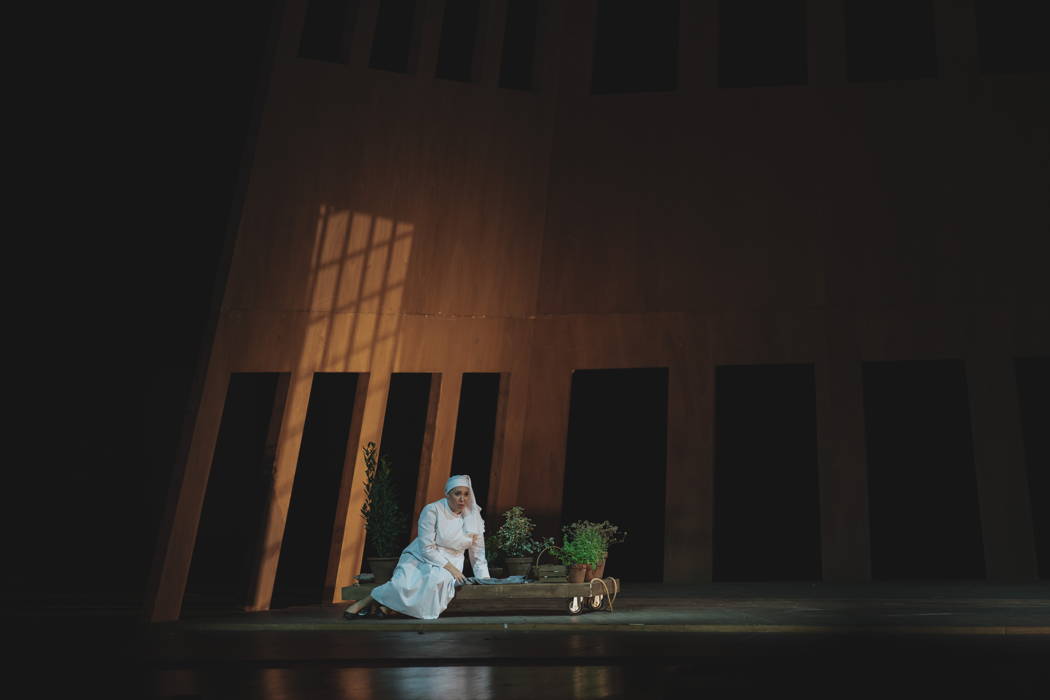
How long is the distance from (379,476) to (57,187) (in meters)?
5.69

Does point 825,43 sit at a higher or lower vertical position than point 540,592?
higher

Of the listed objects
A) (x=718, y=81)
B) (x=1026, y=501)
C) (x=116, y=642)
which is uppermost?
(x=718, y=81)

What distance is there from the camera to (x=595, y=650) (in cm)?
543

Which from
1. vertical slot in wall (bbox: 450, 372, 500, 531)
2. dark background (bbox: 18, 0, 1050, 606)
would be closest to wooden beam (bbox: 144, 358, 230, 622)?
dark background (bbox: 18, 0, 1050, 606)

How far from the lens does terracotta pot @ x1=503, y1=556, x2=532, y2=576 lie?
845cm

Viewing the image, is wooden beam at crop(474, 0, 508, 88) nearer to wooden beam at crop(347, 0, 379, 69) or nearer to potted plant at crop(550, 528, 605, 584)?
wooden beam at crop(347, 0, 379, 69)

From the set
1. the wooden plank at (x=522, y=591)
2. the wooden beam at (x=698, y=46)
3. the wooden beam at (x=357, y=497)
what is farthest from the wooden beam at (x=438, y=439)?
the wooden beam at (x=698, y=46)

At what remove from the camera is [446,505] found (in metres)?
8.20

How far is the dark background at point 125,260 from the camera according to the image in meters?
11.9

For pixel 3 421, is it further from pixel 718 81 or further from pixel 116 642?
pixel 718 81

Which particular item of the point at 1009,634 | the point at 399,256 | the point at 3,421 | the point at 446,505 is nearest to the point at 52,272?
the point at 3,421

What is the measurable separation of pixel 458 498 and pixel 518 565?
2.86ft

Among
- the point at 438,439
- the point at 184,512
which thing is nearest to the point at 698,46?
the point at 438,439

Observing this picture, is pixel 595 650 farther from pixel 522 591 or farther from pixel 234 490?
pixel 234 490
